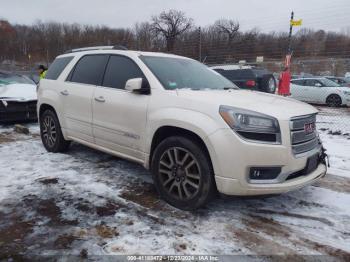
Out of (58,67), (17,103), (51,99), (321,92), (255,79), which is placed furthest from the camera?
(321,92)

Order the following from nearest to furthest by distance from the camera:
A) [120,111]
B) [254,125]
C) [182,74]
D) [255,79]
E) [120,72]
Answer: [254,125]
[120,111]
[182,74]
[120,72]
[255,79]

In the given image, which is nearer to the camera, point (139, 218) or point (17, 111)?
point (139, 218)

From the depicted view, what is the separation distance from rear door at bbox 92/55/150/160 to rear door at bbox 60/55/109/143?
0.53 feet

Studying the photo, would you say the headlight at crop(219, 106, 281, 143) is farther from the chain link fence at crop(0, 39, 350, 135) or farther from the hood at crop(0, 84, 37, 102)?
the hood at crop(0, 84, 37, 102)

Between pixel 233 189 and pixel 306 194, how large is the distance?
4.58 ft

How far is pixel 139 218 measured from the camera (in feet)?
10.6

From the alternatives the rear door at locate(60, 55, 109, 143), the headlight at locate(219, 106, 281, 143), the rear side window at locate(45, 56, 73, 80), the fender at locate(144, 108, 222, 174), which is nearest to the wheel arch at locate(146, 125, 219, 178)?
the fender at locate(144, 108, 222, 174)

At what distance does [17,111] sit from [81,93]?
13.6ft

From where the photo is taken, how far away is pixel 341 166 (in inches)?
198

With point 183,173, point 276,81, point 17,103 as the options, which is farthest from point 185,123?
point 276,81

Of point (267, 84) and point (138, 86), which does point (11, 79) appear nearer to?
point (138, 86)

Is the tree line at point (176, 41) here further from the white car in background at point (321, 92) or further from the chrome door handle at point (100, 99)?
the chrome door handle at point (100, 99)

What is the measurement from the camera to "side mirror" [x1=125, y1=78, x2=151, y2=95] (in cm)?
362

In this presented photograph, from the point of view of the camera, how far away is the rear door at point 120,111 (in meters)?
3.80
